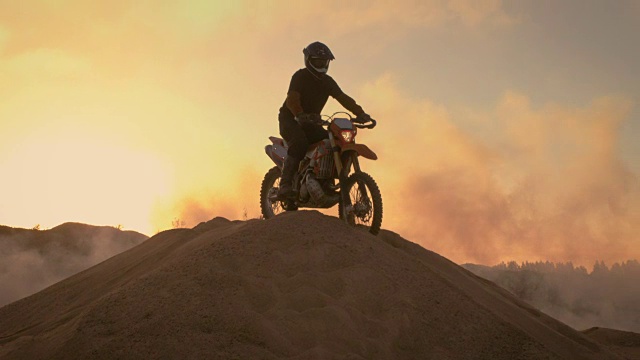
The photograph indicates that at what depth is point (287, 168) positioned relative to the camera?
10156 mm

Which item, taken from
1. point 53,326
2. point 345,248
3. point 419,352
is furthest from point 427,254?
point 53,326

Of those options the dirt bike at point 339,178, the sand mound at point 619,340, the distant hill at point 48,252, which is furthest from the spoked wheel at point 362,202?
the distant hill at point 48,252

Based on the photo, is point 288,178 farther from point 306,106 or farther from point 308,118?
point 306,106

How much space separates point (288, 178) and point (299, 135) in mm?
692

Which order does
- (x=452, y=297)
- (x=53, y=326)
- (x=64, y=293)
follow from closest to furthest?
(x=452, y=297) < (x=53, y=326) < (x=64, y=293)

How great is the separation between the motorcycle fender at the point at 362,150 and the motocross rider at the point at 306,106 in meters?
0.91

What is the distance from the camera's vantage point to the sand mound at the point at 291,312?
22.3 feet

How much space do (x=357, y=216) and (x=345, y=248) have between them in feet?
3.19

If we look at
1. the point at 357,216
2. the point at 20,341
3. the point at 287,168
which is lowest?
the point at 20,341

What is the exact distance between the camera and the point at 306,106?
10.5 meters

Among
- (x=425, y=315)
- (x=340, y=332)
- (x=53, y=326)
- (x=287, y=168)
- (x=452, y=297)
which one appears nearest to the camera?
(x=340, y=332)

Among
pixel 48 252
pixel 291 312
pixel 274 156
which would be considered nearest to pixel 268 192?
pixel 274 156

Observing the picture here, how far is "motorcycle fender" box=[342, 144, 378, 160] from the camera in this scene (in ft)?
30.5

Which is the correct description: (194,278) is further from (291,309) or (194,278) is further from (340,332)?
(340,332)
